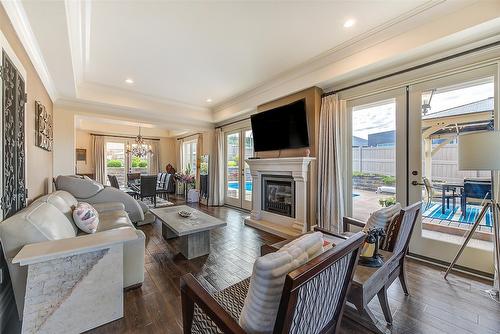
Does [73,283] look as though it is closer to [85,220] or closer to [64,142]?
[85,220]

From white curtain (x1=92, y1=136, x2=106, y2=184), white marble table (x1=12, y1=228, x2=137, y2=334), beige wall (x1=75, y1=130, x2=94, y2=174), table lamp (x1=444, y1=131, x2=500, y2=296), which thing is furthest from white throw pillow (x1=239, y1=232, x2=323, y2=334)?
beige wall (x1=75, y1=130, x2=94, y2=174)

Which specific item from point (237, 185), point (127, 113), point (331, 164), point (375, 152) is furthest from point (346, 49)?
point (127, 113)

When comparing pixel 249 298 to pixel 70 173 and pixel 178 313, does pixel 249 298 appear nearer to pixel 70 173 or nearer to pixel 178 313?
pixel 178 313

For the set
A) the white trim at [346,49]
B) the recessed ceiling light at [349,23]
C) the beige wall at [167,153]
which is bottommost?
the beige wall at [167,153]

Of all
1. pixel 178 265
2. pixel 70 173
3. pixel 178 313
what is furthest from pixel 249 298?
pixel 70 173

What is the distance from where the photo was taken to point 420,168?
2.58 metres

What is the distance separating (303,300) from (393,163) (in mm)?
2755

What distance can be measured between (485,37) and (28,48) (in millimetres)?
4563

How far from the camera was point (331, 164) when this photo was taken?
324cm

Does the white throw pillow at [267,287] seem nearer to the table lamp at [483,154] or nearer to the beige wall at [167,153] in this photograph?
the table lamp at [483,154]

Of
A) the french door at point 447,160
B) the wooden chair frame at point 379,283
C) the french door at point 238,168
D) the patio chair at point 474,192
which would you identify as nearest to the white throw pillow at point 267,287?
the wooden chair frame at point 379,283

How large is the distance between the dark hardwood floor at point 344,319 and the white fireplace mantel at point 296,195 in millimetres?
907

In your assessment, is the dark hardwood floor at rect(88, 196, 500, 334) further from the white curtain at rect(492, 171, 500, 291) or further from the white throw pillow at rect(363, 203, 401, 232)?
the white throw pillow at rect(363, 203, 401, 232)

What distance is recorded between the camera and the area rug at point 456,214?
226 cm
